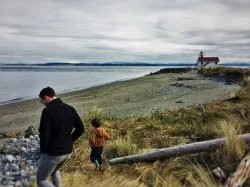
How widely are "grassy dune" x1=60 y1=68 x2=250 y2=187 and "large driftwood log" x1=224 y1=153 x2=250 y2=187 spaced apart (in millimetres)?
255

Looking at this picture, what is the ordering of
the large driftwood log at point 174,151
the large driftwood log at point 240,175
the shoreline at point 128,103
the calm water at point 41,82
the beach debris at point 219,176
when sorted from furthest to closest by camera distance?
the calm water at point 41,82 < the shoreline at point 128,103 < the large driftwood log at point 174,151 < the beach debris at point 219,176 < the large driftwood log at point 240,175

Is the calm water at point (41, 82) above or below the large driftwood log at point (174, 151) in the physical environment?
below

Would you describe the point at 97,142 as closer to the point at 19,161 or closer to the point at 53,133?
the point at 19,161

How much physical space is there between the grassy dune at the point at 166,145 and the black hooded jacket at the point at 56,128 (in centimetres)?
105

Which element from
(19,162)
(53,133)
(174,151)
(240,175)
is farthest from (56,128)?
(19,162)

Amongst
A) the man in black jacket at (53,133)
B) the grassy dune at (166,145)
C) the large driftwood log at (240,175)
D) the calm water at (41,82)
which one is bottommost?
the calm water at (41,82)

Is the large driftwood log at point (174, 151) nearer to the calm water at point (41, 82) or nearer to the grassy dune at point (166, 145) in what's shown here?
the grassy dune at point (166, 145)

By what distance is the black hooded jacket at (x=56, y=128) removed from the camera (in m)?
5.41

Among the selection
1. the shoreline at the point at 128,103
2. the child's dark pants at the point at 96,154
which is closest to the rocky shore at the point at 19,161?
the child's dark pants at the point at 96,154

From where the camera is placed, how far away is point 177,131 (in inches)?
414

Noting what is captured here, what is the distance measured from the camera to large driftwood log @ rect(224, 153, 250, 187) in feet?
19.2

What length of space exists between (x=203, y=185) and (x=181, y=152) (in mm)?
2066

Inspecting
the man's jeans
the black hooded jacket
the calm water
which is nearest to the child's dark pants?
the man's jeans

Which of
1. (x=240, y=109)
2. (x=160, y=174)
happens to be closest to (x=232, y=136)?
(x=160, y=174)
